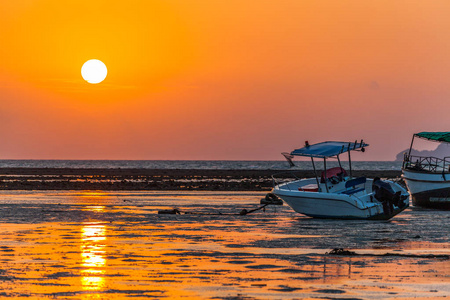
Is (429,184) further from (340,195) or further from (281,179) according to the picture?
(281,179)

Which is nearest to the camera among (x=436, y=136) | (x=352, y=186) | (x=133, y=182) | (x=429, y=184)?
(x=352, y=186)

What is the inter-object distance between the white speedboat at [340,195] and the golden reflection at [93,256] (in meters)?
9.20

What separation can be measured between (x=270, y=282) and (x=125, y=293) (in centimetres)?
305

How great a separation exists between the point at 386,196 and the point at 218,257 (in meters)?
14.9

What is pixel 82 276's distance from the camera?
15852 mm

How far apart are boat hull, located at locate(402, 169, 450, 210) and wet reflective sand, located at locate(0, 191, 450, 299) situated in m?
6.99

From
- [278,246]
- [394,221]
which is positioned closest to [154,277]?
[278,246]

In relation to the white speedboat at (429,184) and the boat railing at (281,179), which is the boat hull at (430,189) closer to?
the white speedboat at (429,184)

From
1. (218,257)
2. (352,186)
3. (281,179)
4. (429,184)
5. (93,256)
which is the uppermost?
(281,179)

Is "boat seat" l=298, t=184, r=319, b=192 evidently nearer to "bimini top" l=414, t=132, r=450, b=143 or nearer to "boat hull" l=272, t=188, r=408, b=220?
"boat hull" l=272, t=188, r=408, b=220

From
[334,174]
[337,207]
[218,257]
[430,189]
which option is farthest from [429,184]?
[218,257]

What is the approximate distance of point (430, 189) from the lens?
39.8 metres

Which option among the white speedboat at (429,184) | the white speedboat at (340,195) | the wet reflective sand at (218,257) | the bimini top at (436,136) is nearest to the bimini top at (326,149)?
the white speedboat at (340,195)

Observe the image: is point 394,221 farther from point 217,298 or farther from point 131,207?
point 217,298
